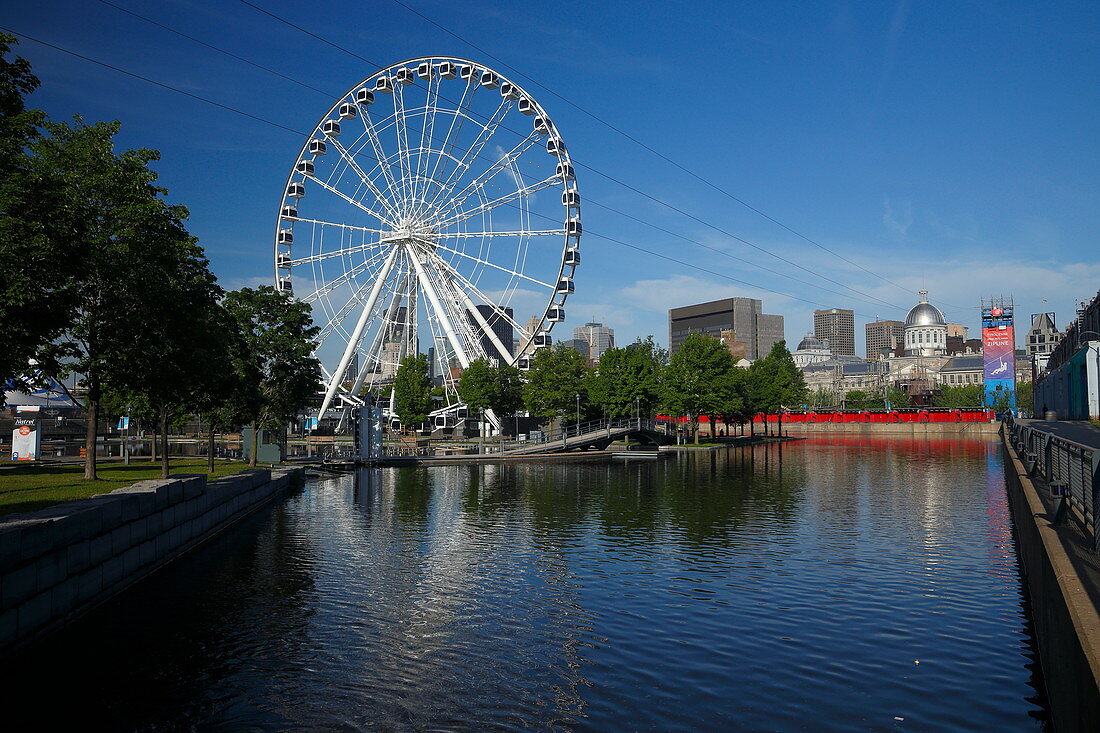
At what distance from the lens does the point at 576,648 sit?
14.9 m

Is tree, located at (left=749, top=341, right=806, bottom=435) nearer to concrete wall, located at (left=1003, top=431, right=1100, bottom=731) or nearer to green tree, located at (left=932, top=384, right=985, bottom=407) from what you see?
green tree, located at (left=932, top=384, right=985, bottom=407)

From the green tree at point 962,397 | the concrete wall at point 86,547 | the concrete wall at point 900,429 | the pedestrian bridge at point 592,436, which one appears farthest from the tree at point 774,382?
the concrete wall at point 86,547

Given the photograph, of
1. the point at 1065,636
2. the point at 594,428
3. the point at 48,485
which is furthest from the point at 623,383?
the point at 1065,636

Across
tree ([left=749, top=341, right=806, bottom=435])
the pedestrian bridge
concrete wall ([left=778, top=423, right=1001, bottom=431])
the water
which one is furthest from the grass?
concrete wall ([left=778, top=423, right=1001, bottom=431])

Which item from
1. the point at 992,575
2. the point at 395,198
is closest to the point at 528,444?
the point at 395,198

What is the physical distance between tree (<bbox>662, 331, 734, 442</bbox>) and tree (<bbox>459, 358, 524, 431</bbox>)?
57.2 feet

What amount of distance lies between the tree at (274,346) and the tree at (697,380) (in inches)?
2016

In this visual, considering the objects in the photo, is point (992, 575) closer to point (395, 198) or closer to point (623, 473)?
point (623, 473)

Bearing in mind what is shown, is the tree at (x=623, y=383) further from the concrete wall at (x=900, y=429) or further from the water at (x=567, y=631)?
the concrete wall at (x=900, y=429)

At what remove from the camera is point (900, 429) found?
495 feet

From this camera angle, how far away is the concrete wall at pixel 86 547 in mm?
13898

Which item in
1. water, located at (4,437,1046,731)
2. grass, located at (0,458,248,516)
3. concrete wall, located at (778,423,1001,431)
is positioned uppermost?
grass, located at (0,458,248,516)

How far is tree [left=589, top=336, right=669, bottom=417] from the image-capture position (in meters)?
88.8

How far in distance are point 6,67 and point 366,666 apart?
14.6 m
